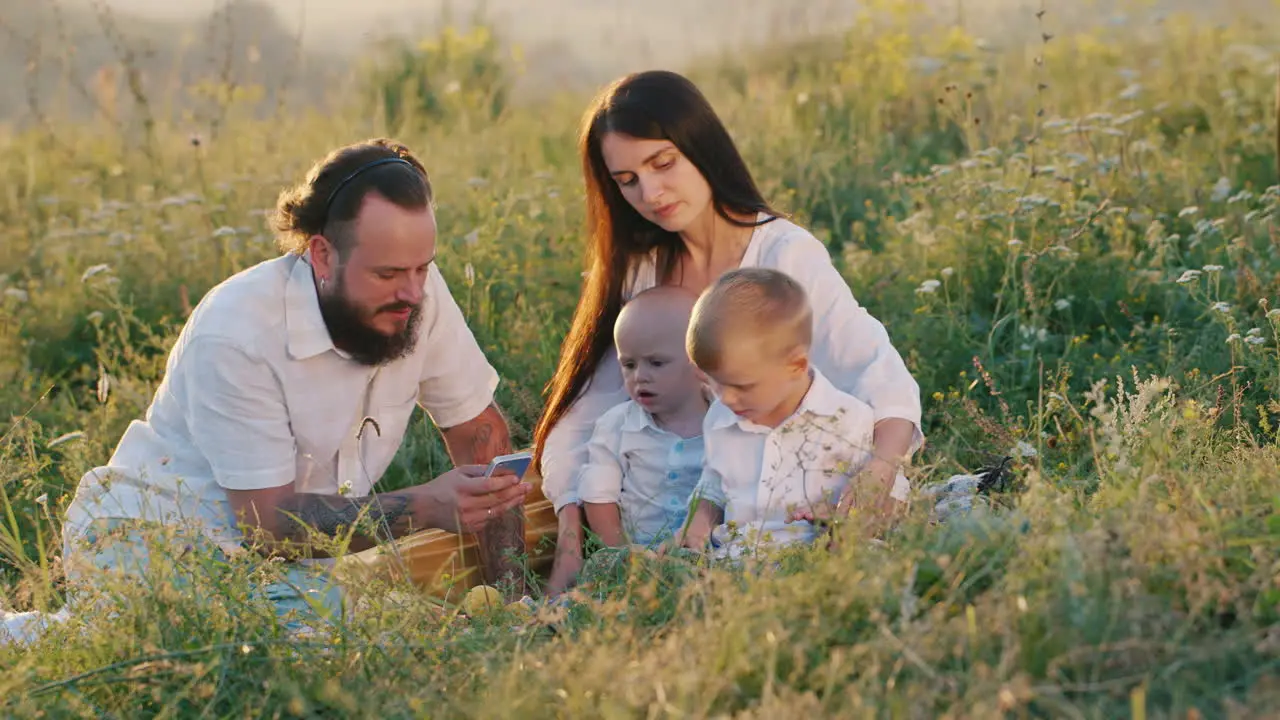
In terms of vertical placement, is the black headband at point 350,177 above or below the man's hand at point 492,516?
above

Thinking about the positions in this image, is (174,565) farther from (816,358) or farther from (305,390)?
(816,358)

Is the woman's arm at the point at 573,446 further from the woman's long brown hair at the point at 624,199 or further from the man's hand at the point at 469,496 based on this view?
the man's hand at the point at 469,496

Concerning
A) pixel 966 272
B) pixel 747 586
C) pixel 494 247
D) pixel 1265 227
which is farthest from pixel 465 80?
pixel 747 586

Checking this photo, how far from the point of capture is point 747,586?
3.32m

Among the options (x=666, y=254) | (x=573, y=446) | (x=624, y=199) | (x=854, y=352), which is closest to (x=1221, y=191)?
(x=854, y=352)

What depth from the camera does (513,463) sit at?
4.23m

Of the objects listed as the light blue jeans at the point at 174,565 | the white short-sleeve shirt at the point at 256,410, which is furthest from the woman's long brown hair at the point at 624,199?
the light blue jeans at the point at 174,565

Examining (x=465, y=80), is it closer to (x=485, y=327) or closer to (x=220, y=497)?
(x=485, y=327)

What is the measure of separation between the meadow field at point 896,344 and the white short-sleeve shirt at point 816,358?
0.25 m

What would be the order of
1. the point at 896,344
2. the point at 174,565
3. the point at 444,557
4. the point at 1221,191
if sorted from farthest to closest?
the point at 1221,191, the point at 896,344, the point at 444,557, the point at 174,565

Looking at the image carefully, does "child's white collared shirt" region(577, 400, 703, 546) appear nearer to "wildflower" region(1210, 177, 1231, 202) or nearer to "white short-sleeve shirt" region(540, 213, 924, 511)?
"white short-sleeve shirt" region(540, 213, 924, 511)

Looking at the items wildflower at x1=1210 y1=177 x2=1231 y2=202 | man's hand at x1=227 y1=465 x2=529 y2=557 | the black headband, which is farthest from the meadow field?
the black headband

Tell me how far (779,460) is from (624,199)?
1271mm

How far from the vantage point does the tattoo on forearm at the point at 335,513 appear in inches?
166
